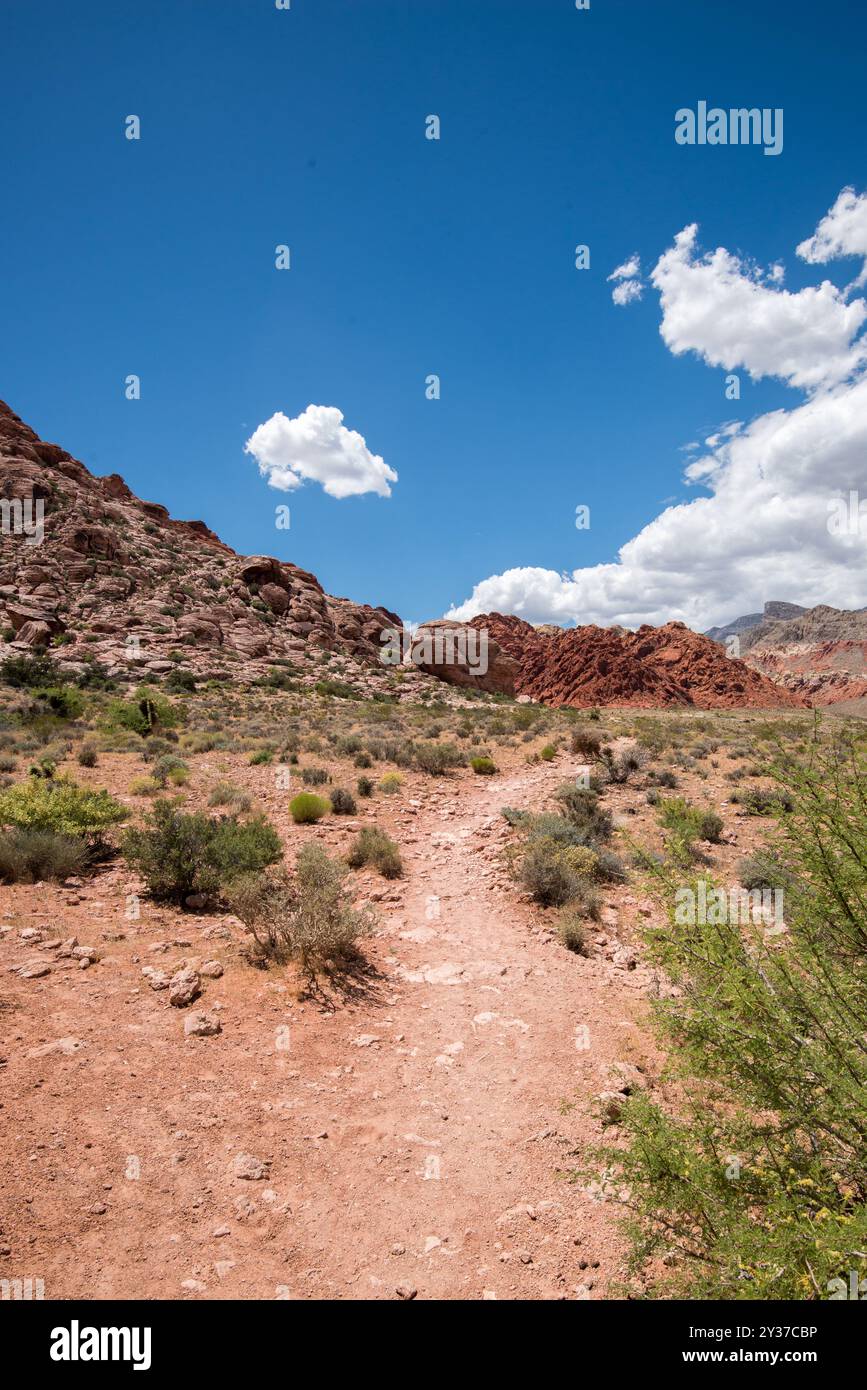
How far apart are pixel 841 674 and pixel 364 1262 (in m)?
117

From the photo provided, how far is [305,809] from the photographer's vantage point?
1050 cm

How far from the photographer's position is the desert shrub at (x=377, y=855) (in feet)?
28.3

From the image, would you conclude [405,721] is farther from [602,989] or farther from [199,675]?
[602,989]

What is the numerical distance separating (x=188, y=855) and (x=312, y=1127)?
13.4ft

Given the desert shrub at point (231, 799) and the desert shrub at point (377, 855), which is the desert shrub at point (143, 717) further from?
the desert shrub at point (377, 855)

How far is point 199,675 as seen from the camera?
31672 millimetres

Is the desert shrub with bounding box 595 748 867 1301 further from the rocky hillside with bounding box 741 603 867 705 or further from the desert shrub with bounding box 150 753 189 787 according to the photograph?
the rocky hillside with bounding box 741 603 867 705

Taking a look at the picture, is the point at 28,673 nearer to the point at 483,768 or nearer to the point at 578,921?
the point at 483,768

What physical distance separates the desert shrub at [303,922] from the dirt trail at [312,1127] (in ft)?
1.18

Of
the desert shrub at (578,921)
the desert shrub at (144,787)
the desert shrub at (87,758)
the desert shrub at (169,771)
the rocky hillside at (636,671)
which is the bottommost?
the desert shrub at (578,921)

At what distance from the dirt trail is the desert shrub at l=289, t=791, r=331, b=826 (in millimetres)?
4010

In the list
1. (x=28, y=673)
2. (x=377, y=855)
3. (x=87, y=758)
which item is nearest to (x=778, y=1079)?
(x=377, y=855)

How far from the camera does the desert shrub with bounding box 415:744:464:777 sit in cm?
1523

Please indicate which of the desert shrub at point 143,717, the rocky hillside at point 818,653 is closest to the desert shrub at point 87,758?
the desert shrub at point 143,717
